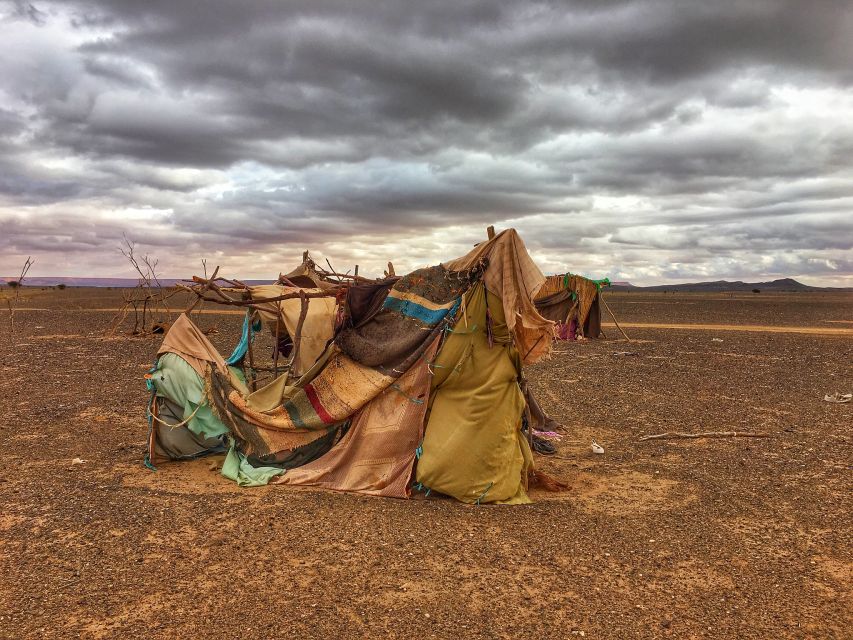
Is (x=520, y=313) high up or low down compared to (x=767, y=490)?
up

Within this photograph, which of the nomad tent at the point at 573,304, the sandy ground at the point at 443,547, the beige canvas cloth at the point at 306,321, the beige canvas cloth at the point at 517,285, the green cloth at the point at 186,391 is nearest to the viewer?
the sandy ground at the point at 443,547

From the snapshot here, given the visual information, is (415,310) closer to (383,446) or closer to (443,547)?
(383,446)

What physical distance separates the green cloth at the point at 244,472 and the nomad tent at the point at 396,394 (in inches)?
0.8

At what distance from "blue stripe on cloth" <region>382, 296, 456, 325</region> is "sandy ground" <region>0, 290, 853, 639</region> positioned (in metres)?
1.89

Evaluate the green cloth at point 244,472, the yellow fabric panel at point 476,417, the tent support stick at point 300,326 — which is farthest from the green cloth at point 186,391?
the yellow fabric panel at point 476,417

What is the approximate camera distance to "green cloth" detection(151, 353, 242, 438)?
25.1 ft

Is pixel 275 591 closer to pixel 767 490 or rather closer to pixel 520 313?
pixel 520 313

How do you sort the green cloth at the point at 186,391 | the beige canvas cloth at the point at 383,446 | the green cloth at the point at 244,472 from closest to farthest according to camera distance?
the beige canvas cloth at the point at 383,446 → the green cloth at the point at 244,472 → the green cloth at the point at 186,391

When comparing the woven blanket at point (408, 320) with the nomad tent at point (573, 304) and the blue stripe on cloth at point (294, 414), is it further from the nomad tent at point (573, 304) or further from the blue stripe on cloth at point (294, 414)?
the nomad tent at point (573, 304)

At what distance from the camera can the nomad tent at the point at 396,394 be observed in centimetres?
659

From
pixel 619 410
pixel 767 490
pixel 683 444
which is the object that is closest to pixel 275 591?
pixel 767 490

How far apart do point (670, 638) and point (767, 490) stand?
144 inches

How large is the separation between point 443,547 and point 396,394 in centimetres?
197

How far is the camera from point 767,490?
708 cm
